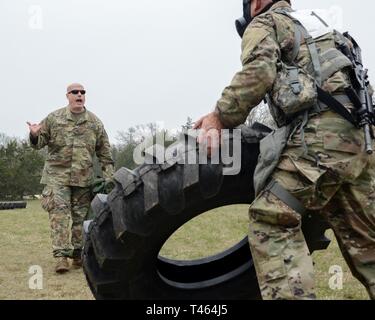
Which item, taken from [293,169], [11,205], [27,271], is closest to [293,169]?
[293,169]

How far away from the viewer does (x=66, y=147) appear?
21.5ft

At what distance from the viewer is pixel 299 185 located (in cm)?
265

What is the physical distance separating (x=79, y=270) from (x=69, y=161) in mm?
1330

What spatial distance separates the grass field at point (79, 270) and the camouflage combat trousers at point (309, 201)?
1641 millimetres

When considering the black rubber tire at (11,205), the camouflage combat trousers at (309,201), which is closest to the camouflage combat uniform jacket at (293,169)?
the camouflage combat trousers at (309,201)

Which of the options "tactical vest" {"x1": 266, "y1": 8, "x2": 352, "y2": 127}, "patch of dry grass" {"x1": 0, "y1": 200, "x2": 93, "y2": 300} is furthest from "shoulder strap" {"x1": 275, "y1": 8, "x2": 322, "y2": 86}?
"patch of dry grass" {"x1": 0, "y1": 200, "x2": 93, "y2": 300}

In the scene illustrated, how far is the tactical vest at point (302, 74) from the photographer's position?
2.65 meters

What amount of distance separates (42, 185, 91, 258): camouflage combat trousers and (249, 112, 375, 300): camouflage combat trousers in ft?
13.1

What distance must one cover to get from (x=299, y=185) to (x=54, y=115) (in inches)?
180

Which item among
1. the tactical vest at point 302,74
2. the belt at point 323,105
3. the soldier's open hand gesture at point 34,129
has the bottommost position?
the soldier's open hand gesture at point 34,129

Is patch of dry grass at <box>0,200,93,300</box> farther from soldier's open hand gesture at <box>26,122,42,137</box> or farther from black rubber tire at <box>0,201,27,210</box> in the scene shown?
black rubber tire at <box>0,201,27,210</box>

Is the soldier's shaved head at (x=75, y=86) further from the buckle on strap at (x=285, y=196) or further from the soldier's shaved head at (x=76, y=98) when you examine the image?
the buckle on strap at (x=285, y=196)

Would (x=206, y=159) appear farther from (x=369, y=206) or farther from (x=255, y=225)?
(x=369, y=206)

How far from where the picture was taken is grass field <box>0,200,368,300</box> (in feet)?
15.5
